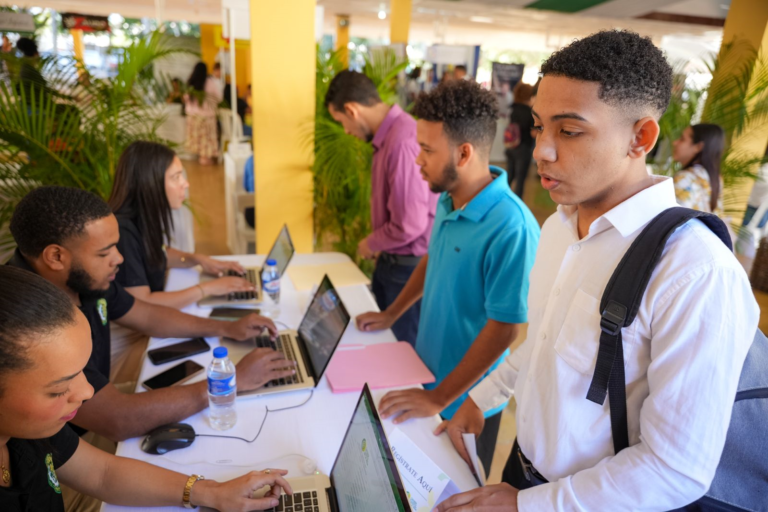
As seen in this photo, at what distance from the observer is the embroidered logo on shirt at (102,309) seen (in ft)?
5.09

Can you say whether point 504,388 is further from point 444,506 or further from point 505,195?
point 505,195

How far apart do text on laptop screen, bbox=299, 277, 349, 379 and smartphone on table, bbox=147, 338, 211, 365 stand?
1.11 ft

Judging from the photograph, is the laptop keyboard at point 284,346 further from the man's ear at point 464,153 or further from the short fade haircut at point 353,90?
the short fade haircut at point 353,90

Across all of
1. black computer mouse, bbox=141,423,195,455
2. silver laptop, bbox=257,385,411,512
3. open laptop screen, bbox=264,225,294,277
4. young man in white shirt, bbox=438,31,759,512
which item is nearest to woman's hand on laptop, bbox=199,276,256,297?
open laptop screen, bbox=264,225,294,277

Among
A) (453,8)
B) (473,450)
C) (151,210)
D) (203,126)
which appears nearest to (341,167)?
(151,210)

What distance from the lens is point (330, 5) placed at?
382 inches

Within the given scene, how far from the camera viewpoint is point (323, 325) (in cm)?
158

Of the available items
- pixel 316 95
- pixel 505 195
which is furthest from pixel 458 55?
pixel 505 195

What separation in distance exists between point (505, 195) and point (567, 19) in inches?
370

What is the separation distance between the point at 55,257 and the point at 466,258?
3.80 feet

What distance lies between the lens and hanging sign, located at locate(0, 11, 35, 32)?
3665 mm

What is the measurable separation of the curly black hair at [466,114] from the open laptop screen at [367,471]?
95 cm

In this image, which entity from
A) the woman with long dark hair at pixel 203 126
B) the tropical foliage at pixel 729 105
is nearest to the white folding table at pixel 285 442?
the tropical foliage at pixel 729 105

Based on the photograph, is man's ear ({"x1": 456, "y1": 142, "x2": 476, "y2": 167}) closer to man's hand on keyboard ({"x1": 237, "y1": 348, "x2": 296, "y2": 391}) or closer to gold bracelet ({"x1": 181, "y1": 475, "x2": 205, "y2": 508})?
man's hand on keyboard ({"x1": 237, "y1": 348, "x2": 296, "y2": 391})
